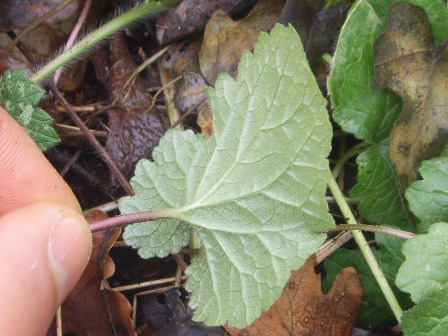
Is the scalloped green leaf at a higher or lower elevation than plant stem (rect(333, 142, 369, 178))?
higher

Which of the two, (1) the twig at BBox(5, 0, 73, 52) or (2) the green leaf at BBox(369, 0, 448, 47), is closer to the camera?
(2) the green leaf at BBox(369, 0, 448, 47)

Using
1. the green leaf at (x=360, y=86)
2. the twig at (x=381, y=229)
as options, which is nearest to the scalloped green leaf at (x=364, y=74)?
the green leaf at (x=360, y=86)

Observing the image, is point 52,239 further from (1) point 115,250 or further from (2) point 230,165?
(1) point 115,250

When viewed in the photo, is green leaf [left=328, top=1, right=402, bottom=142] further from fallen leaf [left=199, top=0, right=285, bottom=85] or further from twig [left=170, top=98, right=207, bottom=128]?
twig [left=170, top=98, right=207, bottom=128]

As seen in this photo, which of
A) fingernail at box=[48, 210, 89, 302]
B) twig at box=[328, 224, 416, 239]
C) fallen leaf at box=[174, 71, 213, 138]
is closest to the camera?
fingernail at box=[48, 210, 89, 302]

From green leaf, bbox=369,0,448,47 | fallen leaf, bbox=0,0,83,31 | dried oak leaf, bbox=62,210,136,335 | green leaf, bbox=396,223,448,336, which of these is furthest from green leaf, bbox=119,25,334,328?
fallen leaf, bbox=0,0,83,31

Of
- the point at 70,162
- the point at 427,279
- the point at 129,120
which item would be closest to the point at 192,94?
the point at 129,120

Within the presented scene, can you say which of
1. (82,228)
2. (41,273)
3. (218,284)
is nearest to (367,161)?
(218,284)
